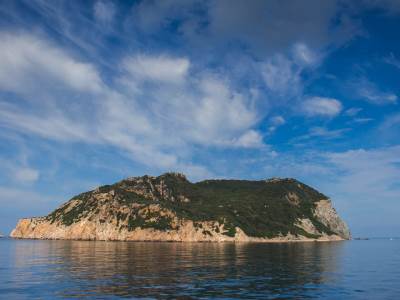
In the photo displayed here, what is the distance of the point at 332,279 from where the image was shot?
2429 inches

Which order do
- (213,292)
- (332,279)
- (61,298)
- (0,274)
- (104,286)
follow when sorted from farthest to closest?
(0,274), (332,279), (104,286), (213,292), (61,298)

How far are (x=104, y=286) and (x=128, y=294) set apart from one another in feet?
23.5

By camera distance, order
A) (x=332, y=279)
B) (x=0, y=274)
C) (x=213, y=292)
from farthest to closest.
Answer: (x=0, y=274) → (x=332, y=279) → (x=213, y=292)

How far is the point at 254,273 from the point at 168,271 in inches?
563

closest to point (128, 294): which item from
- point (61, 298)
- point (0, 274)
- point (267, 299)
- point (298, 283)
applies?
point (61, 298)

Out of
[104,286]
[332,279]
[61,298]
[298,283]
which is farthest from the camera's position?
[332,279]

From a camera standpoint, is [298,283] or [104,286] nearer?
[104,286]

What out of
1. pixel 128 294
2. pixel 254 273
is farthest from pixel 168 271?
pixel 128 294

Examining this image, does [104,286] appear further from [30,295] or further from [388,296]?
[388,296]

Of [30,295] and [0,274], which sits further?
[0,274]

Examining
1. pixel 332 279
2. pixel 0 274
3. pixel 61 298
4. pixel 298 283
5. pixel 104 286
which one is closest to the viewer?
pixel 61 298

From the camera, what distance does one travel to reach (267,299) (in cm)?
4291

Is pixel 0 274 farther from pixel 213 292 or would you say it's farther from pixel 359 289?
pixel 359 289

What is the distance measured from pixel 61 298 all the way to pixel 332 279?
A: 3903 centimetres
